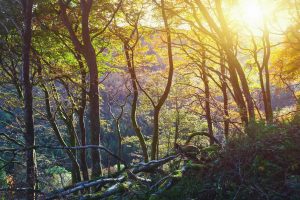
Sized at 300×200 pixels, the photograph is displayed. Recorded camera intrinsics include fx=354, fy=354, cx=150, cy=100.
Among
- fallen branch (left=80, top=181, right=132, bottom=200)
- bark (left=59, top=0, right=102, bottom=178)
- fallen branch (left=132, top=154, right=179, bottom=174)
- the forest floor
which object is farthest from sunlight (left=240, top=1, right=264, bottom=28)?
fallen branch (left=80, top=181, right=132, bottom=200)

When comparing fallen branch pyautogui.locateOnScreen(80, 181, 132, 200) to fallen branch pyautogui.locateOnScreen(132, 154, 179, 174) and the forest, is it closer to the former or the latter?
the forest

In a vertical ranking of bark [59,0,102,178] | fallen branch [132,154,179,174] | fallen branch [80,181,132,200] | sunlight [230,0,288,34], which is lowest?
fallen branch [80,181,132,200]

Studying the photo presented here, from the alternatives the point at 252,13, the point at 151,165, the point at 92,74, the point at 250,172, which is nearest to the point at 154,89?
the point at 252,13

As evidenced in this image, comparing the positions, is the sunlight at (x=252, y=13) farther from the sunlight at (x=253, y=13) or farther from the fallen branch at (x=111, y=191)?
the fallen branch at (x=111, y=191)

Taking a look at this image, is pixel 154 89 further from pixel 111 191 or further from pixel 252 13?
pixel 111 191

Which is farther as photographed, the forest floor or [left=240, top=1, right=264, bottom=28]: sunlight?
[left=240, top=1, right=264, bottom=28]: sunlight

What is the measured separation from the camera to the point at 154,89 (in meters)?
19.9

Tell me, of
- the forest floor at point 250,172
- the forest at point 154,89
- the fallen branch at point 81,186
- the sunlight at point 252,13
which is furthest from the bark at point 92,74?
the sunlight at point 252,13

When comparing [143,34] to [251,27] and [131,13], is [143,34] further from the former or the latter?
[251,27]

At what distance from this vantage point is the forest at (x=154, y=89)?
9.56 feet

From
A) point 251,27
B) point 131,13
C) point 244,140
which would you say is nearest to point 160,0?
point 131,13

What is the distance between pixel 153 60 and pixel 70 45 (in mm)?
4183

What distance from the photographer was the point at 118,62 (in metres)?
16.8

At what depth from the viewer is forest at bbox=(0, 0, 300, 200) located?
2.91 metres
